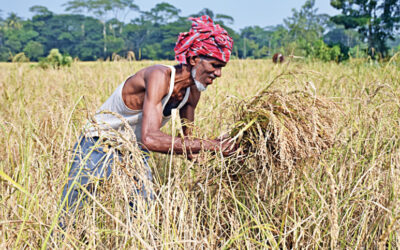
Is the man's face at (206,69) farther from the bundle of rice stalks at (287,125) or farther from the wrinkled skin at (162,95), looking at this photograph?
the bundle of rice stalks at (287,125)

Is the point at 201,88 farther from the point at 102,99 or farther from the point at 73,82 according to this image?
the point at 73,82

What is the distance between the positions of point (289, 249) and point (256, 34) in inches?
3549

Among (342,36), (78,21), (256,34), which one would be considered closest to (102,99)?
(78,21)

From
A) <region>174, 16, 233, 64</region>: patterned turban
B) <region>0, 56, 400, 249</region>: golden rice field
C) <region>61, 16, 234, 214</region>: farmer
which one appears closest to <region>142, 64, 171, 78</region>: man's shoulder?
<region>61, 16, 234, 214</region>: farmer

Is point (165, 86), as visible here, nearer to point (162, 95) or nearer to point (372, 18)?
point (162, 95)

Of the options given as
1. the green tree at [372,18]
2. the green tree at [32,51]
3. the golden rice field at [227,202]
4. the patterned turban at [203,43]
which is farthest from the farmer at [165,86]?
the green tree at [372,18]

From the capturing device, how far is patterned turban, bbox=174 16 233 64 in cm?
184

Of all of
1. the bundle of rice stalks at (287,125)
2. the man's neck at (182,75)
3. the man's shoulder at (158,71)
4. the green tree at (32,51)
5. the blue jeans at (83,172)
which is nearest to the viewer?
the blue jeans at (83,172)

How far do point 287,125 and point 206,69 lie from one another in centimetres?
59

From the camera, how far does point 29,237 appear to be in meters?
1.45

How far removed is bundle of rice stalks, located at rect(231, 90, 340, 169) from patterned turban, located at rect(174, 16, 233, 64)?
36 centimetres

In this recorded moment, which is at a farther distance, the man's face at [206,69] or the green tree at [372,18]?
the green tree at [372,18]

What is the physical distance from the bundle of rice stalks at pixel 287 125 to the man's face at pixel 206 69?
326 millimetres

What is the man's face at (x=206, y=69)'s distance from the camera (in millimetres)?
1884
